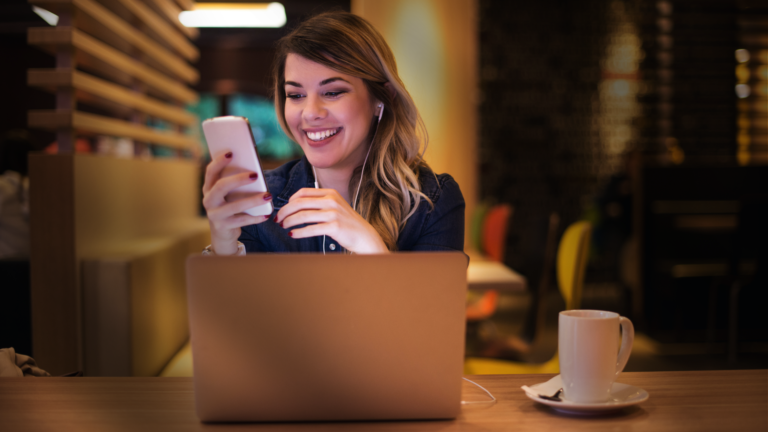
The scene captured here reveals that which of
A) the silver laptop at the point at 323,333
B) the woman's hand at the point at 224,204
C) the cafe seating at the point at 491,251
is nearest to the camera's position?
the silver laptop at the point at 323,333

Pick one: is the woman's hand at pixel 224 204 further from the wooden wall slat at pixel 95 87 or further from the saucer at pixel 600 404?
the wooden wall slat at pixel 95 87

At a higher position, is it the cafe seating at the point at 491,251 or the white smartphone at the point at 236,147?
the white smartphone at the point at 236,147

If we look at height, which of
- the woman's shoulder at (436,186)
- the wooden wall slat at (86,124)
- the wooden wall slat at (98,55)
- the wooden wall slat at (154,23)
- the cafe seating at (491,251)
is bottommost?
the cafe seating at (491,251)

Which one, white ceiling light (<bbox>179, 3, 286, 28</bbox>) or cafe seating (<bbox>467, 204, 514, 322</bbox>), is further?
white ceiling light (<bbox>179, 3, 286, 28</bbox>)

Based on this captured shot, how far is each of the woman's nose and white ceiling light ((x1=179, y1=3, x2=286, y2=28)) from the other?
534 centimetres

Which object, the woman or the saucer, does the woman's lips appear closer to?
the woman

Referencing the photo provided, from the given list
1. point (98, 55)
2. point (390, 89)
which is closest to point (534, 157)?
point (98, 55)

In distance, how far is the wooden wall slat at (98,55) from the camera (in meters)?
2.20

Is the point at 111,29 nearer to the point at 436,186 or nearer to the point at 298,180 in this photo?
the point at 298,180

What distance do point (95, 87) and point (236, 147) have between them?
5.94 feet

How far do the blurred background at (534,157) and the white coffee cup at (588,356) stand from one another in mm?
1148

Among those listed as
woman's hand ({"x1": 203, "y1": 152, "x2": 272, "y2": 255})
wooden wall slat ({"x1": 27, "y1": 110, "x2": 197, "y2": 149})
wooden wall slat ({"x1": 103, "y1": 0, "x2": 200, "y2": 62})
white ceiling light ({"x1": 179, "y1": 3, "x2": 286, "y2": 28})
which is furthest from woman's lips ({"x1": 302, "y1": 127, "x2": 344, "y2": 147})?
white ceiling light ({"x1": 179, "y1": 3, "x2": 286, "y2": 28})

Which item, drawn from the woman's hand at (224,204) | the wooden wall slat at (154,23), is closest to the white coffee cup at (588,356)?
the woman's hand at (224,204)

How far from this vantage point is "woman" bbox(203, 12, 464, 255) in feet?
4.52
